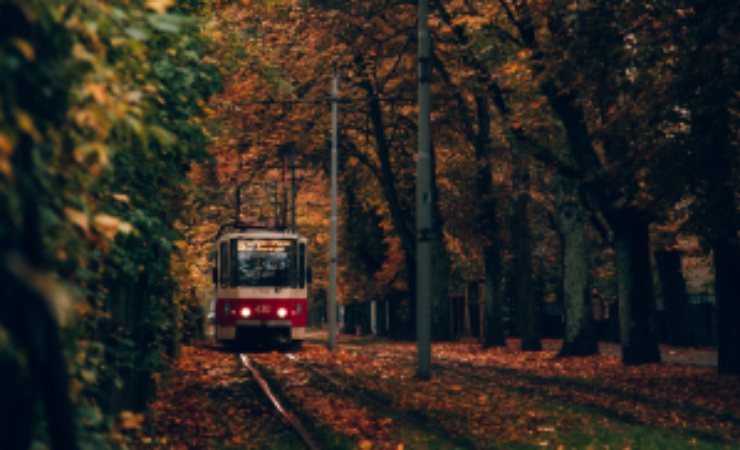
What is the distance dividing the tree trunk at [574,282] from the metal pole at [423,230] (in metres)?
8.18

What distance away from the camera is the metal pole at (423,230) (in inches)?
797

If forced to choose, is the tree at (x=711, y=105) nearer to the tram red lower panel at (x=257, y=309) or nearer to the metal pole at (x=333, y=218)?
the tram red lower panel at (x=257, y=309)

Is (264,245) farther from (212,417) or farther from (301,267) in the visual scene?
(212,417)

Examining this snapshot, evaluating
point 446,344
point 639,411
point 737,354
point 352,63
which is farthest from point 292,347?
point 639,411

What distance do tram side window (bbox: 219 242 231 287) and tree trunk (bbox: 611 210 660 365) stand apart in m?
11.3

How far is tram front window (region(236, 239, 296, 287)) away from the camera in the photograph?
31.2 meters

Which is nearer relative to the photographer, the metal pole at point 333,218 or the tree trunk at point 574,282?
the tree trunk at point 574,282

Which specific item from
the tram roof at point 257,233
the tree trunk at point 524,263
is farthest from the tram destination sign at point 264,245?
the tree trunk at point 524,263

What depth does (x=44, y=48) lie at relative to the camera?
359 cm

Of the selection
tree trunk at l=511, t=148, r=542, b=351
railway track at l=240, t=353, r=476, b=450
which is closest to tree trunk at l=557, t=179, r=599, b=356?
tree trunk at l=511, t=148, r=542, b=351

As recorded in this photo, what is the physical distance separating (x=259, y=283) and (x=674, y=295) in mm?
A: 13299

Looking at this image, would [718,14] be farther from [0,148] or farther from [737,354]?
[0,148]

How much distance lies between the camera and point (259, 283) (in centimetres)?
3138

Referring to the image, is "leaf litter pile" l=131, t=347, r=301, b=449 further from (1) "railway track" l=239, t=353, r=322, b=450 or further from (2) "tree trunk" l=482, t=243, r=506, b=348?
(2) "tree trunk" l=482, t=243, r=506, b=348
